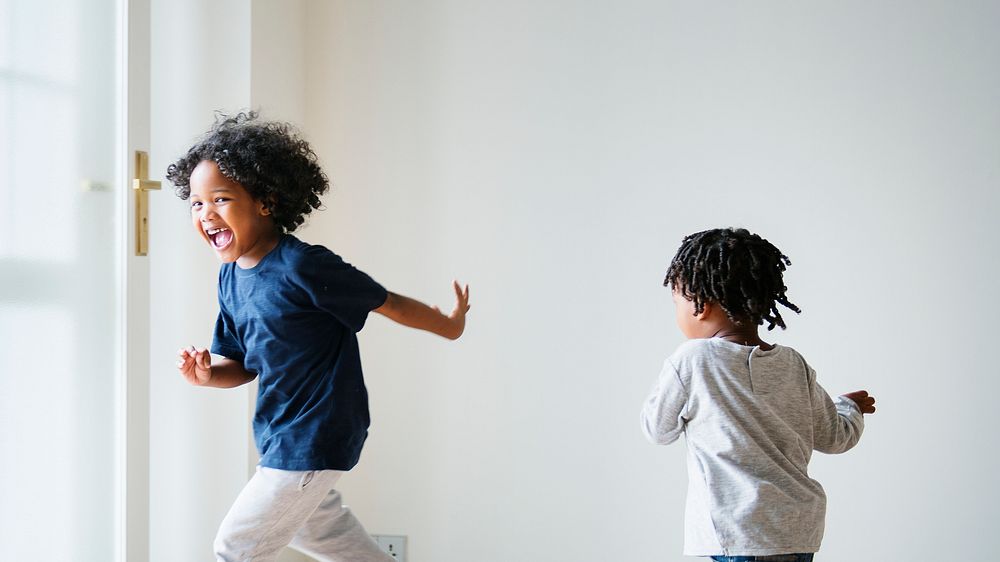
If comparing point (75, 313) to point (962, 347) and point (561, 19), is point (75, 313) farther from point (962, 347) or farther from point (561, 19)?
point (962, 347)

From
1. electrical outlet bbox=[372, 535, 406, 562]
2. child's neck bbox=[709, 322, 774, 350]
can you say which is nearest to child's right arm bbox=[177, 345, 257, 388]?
child's neck bbox=[709, 322, 774, 350]

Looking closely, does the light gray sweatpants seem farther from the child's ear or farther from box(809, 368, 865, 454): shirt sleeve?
box(809, 368, 865, 454): shirt sleeve

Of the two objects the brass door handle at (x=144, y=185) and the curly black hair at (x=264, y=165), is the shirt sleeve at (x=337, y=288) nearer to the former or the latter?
the curly black hair at (x=264, y=165)

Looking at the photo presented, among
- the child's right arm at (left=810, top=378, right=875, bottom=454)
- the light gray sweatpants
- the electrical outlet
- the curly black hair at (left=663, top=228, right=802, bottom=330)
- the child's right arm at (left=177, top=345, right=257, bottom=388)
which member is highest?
the curly black hair at (left=663, top=228, right=802, bottom=330)

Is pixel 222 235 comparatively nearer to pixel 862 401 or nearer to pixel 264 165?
pixel 264 165

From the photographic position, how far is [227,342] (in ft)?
5.53

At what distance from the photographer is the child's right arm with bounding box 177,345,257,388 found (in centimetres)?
159

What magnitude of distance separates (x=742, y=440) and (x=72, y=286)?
1.30 meters

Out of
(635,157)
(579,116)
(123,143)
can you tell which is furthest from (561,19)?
(123,143)

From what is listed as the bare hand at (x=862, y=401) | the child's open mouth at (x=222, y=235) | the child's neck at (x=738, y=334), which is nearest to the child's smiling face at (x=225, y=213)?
the child's open mouth at (x=222, y=235)

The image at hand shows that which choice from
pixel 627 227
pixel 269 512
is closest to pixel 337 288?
pixel 269 512

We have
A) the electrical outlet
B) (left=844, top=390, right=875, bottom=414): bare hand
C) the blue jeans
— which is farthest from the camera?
the electrical outlet

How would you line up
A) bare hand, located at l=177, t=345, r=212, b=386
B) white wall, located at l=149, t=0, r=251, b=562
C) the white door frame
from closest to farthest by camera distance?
bare hand, located at l=177, t=345, r=212, b=386 < the white door frame < white wall, located at l=149, t=0, r=251, b=562

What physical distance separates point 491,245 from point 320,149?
55cm
